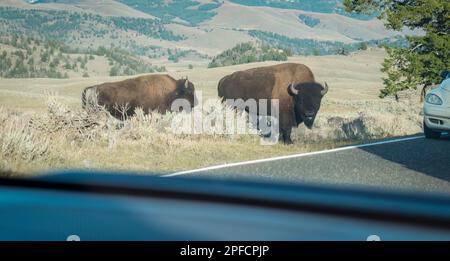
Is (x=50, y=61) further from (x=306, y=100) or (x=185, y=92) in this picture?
(x=306, y=100)

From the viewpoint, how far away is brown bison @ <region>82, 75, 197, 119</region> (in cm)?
2072

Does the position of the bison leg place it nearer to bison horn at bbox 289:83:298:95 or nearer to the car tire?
bison horn at bbox 289:83:298:95

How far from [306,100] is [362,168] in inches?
334

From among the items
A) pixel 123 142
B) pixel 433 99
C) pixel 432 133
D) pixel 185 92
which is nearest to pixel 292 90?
pixel 185 92

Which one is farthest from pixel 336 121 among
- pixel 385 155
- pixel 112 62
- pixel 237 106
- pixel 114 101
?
pixel 112 62

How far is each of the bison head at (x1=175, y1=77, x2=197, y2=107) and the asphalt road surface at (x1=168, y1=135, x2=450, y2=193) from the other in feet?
31.0

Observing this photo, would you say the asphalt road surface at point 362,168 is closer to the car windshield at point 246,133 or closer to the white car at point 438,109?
the car windshield at point 246,133

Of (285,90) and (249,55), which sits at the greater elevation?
(285,90)

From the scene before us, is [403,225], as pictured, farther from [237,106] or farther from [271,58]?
[271,58]

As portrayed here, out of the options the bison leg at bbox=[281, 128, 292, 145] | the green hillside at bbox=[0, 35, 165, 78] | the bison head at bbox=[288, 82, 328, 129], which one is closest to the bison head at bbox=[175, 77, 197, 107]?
the bison head at bbox=[288, 82, 328, 129]

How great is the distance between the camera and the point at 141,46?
19150 cm

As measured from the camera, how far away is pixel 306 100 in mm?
17859

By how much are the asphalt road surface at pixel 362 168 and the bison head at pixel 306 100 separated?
5.57 m
